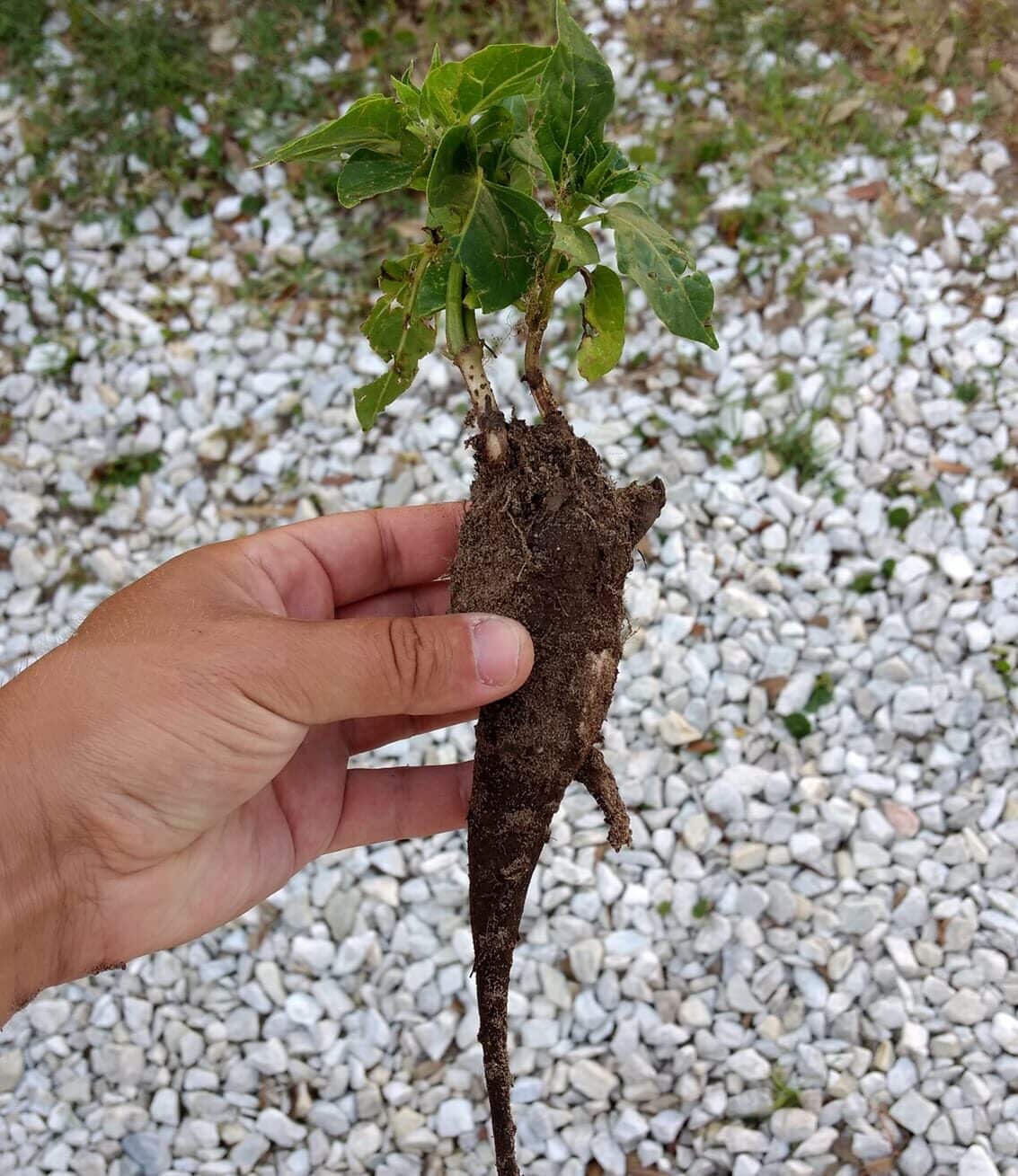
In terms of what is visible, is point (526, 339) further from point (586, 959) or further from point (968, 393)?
point (968, 393)

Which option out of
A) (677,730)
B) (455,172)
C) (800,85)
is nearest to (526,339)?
(455,172)

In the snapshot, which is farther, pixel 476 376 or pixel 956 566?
pixel 956 566

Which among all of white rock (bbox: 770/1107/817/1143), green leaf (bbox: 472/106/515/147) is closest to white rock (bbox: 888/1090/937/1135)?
white rock (bbox: 770/1107/817/1143)

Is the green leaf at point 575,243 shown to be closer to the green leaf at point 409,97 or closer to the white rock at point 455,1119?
the green leaf at point 409,97

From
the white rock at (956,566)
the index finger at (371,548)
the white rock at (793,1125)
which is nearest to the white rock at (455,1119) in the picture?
the white rock at (793,1125)

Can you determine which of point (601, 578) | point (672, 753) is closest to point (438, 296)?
point (601, 578)
